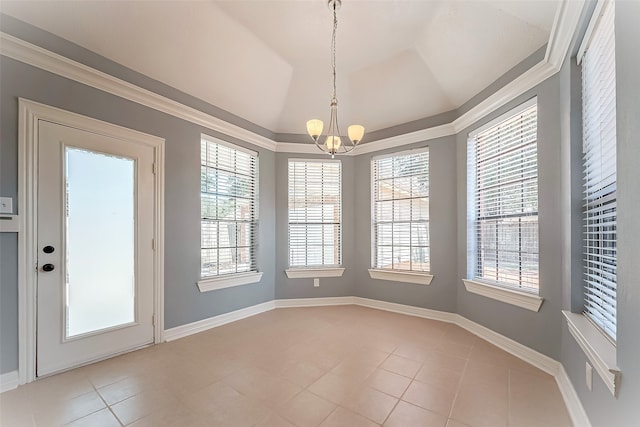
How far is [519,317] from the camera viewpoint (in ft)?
8.90

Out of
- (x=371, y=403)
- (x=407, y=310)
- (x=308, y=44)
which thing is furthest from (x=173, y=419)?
(x=308, y=44)

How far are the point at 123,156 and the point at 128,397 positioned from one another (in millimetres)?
2116

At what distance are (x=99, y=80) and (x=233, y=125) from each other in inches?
59.1

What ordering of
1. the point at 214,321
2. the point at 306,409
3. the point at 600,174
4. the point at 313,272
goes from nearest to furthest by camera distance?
the point at 600,174
the point at 306,409
the point at 214,321
the point at 313,272

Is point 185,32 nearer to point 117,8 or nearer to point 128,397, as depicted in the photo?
point 117,8

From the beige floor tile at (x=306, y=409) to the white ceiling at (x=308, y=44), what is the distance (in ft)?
11.0

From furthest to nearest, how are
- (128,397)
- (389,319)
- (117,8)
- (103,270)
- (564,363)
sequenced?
(389,319) < (103,270) < (117,8) < (564,363) < (128,397)

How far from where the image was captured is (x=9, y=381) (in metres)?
2.11

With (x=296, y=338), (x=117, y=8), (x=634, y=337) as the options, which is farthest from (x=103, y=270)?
(x=634, y=337)

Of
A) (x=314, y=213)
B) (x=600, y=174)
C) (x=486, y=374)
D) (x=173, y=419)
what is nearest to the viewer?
(x=600, y=174)

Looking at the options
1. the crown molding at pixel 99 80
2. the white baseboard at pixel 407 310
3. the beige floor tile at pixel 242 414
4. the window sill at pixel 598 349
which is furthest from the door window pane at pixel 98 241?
the window sill at pixel 598 349

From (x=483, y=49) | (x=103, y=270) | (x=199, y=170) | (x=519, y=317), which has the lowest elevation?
(x=519, y=317)

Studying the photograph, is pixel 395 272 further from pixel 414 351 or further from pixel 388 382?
pixel 388 382

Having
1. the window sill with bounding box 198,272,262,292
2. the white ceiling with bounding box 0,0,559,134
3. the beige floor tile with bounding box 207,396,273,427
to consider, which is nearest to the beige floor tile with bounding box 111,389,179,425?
the beige floor tile with bounding box 207,396,273,427
